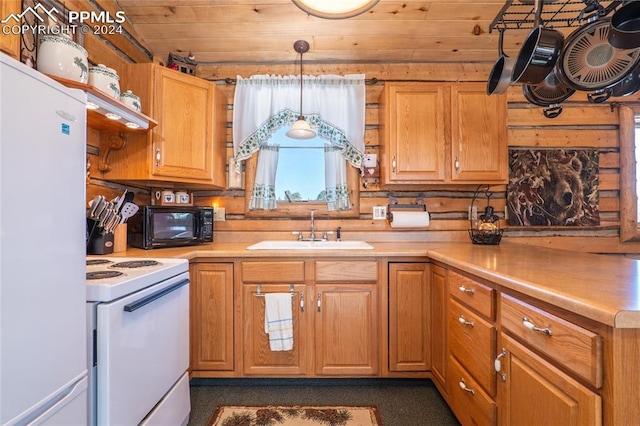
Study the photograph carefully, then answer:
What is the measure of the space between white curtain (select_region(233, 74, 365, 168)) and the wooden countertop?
3.04ft

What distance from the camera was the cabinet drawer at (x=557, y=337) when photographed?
0.79 metres

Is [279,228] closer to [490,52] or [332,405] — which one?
[332,405]

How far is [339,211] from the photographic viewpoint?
8.33ft

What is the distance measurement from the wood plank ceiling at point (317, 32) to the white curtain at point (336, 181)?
814 millimetres

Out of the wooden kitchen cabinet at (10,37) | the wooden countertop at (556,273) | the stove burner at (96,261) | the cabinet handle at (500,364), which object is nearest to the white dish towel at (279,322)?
the wooden countertop at (556,273)

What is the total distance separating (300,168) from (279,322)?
4.24ft

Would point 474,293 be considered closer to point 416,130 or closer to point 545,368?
point 545,368

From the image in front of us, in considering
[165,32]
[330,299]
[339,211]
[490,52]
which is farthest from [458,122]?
[165,32]

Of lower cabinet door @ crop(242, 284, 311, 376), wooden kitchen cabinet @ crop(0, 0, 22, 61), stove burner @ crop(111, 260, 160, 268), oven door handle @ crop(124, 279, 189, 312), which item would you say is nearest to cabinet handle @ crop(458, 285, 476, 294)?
lower cabinet door @ crop(242, 284, 311, 376)

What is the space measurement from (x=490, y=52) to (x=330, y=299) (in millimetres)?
2372

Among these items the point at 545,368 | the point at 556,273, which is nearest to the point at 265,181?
the point at 556,273

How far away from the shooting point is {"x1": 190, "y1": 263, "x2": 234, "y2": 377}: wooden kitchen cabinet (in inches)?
76.5

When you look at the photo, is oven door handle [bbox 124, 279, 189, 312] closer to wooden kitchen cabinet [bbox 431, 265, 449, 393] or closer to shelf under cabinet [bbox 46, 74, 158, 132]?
shelf under cabinet [bbox 46, 74, 158, 132]

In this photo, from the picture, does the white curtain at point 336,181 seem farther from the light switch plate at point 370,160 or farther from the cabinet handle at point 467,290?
the cabinet handle at point 467,290
